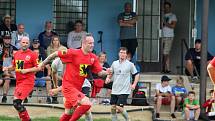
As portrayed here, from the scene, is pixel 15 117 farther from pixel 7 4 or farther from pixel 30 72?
pixel 7 4

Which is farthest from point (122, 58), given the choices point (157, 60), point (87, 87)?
point (157, 60)

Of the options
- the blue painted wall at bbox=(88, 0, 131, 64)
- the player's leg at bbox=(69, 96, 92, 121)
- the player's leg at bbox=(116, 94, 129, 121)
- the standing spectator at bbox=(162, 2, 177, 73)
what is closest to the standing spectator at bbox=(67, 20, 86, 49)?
the blue painted wall at bbox=(88, 0, 131, 64)

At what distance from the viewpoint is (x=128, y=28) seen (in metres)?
20.7

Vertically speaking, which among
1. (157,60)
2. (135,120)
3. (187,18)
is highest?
(187,18)

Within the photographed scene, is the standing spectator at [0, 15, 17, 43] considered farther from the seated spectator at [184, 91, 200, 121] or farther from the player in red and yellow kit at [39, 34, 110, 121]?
the player in red and yellow kit at [39, 34, 110, 121]

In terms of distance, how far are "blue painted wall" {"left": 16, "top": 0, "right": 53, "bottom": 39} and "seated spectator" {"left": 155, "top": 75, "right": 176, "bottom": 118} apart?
4.88 m

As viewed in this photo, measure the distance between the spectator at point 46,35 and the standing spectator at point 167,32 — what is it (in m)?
3.80

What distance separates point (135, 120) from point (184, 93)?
206 centimetres

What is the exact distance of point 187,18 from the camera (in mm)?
22125

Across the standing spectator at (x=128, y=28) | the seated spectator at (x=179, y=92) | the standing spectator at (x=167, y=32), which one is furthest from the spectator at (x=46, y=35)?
the seated spectator at (x=179, y=92)

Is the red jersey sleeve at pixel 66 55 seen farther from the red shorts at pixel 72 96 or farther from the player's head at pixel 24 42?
the player's head at pixel 24 42

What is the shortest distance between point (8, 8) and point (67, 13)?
1935 mm

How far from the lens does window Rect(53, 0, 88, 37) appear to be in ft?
70.3

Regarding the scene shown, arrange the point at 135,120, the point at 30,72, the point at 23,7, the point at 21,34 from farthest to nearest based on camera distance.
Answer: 1. the point at 23,7
2. the point at 21,34
3. the point at 135,120
4. the point at 30,72
